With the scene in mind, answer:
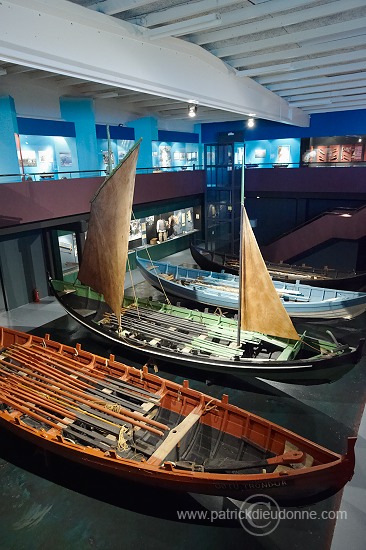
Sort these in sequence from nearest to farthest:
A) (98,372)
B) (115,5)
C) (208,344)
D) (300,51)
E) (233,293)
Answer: (115,5) < (98,372) < (300,51) < (208,344) < (233,293)

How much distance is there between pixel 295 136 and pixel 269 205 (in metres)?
3.85

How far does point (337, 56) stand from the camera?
8344 mm

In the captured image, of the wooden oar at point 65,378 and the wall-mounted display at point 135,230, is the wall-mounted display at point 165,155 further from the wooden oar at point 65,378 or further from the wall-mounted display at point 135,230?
the wooden oar at point 65,378

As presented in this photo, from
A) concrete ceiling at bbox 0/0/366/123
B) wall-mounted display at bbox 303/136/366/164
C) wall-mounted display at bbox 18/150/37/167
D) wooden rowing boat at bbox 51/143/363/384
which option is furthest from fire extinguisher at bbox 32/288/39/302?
wall-mounted display at bbox 303/136/366/164

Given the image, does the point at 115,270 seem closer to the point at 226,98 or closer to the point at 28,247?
the point at 226,98

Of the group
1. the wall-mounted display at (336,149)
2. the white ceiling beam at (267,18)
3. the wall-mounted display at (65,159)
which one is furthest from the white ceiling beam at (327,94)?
the wall-mounted display at (65,159)

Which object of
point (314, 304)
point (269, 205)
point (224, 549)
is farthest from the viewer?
point (269, 205)

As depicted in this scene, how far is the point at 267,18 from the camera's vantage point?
6.22 m

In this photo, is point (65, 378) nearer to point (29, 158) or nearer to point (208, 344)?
point (208, 344)

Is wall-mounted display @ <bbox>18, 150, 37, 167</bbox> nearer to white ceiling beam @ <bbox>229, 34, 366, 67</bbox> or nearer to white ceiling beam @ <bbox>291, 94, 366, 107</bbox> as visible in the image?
white ceiling beam @ <bbox>229, 34, 366, 67</bbox>

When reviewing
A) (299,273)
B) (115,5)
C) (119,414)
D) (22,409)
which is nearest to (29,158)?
(115,5)

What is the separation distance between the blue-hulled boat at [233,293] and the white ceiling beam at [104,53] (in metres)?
5.45

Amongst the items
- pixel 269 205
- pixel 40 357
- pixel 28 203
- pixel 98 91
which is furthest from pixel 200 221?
pixel 40 357

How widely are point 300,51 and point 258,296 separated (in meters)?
5.25
